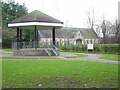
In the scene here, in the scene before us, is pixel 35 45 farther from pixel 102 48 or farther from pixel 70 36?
pixel 70 36

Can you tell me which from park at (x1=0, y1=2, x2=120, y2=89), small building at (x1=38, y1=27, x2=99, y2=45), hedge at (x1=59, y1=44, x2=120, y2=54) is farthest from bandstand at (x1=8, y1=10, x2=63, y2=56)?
small building at (x1=38, y1=27, x2=99, y2=45)

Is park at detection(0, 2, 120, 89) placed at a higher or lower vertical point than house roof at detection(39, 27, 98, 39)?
lower

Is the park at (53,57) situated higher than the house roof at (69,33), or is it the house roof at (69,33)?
the house roof at (69,33)

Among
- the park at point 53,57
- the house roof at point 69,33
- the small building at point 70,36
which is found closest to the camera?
the park at point 53,57

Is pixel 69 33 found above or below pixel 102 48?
above

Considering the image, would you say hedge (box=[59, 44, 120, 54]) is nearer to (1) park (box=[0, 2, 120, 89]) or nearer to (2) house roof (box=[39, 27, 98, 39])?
(1) park (box=[0, 2, 120, 89])

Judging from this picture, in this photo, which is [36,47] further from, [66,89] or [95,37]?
[95,37]

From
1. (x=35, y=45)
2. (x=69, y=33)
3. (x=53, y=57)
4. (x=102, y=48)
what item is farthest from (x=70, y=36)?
(x=53, y=57)

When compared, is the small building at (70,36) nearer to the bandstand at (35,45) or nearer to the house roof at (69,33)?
the house roof at (69,33)

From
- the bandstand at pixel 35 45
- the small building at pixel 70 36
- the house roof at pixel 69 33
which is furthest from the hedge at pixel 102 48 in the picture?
the house roof at pixel 69 33

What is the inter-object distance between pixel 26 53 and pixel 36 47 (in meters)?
1.54

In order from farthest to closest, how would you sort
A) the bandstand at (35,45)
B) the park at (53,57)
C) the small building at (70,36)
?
the small building at (70,36) → the bandstand at (35,45) → the park at (53,57)

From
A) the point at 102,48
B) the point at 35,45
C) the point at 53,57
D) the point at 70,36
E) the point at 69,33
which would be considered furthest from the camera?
the point at 69,33

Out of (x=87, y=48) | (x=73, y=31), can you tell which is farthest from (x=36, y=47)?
(x=73, y=31)
